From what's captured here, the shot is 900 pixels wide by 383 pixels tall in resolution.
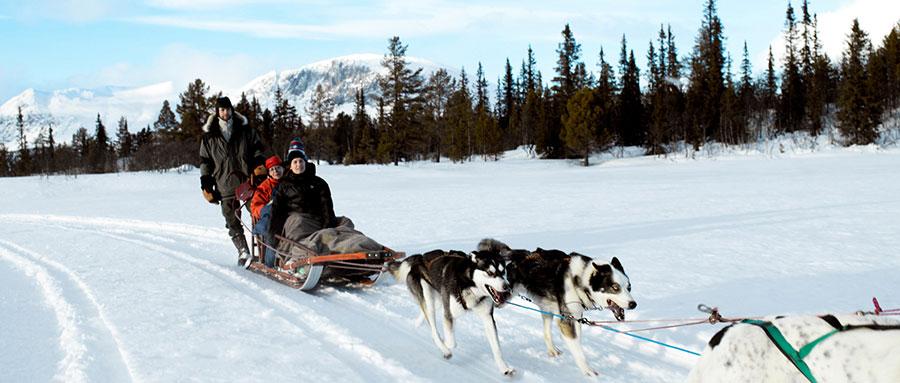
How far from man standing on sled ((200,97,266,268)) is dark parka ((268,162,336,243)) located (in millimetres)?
738

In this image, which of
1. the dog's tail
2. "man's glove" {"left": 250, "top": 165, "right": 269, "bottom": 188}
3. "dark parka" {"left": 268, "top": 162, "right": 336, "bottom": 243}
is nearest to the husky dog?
the dog's tail

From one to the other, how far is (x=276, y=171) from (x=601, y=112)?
31830mm

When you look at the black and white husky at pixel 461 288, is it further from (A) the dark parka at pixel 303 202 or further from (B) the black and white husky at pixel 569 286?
(A) the dark parka at pixel 303 202

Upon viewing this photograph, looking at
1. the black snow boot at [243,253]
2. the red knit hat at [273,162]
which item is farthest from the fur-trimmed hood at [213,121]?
the black snow boot at [243,253]

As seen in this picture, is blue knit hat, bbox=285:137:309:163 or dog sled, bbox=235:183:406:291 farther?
blue knit hat, bbox=285:137:309:163

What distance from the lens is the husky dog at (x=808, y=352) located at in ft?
6.10

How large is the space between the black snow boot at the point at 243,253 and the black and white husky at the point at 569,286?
3565 mm

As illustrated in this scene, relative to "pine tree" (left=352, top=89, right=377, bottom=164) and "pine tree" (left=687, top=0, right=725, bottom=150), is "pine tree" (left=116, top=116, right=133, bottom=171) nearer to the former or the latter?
"pine tree" (left=352, top=89, right=377, bottom=164)

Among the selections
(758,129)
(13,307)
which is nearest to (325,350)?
(13,307)

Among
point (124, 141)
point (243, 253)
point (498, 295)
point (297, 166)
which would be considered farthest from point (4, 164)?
point (498, 295)

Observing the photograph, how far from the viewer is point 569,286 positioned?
12.0ft

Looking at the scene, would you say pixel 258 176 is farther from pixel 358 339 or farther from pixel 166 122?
pixel 166 122

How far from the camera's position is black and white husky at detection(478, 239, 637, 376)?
3.40m

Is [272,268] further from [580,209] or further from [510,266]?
[580,209]
